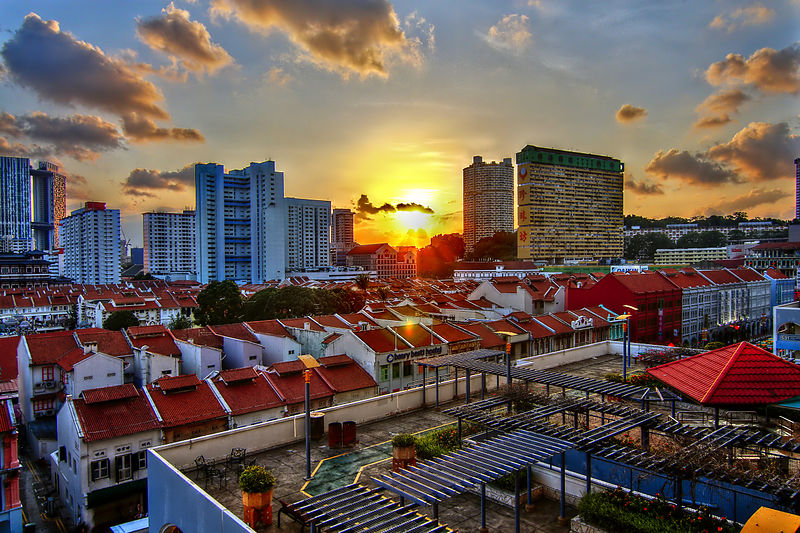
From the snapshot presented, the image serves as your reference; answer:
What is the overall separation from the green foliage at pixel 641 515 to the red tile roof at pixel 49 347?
50293 mm

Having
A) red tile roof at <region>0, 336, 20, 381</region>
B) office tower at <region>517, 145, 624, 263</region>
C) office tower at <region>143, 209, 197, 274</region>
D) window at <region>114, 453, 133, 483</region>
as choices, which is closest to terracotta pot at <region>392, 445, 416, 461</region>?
window at <region>114, 453, 133, 483</region>

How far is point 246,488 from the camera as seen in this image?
37.3ft

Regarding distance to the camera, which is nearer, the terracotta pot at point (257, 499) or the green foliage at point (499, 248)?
the terracotta pot at point (257, 499)

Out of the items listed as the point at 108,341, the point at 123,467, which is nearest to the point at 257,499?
the point at 123,467

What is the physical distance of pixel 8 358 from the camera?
5328 centimetres

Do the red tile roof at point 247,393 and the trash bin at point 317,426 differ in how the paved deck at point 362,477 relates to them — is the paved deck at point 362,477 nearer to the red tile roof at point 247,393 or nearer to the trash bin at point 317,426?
the trash bin at point 317,426

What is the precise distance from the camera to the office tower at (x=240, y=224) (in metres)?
166

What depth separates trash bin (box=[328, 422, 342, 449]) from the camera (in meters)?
16.1

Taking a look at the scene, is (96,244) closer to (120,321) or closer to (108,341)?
(120,321)

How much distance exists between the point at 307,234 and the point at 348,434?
6555 inches

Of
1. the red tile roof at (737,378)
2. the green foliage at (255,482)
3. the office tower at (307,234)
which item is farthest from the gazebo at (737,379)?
the office tower at (307,234)

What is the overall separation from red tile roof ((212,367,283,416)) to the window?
6674 millimetres

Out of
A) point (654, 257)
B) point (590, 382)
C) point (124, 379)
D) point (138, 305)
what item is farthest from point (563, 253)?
point (590, 382)

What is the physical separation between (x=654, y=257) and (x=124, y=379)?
187m
